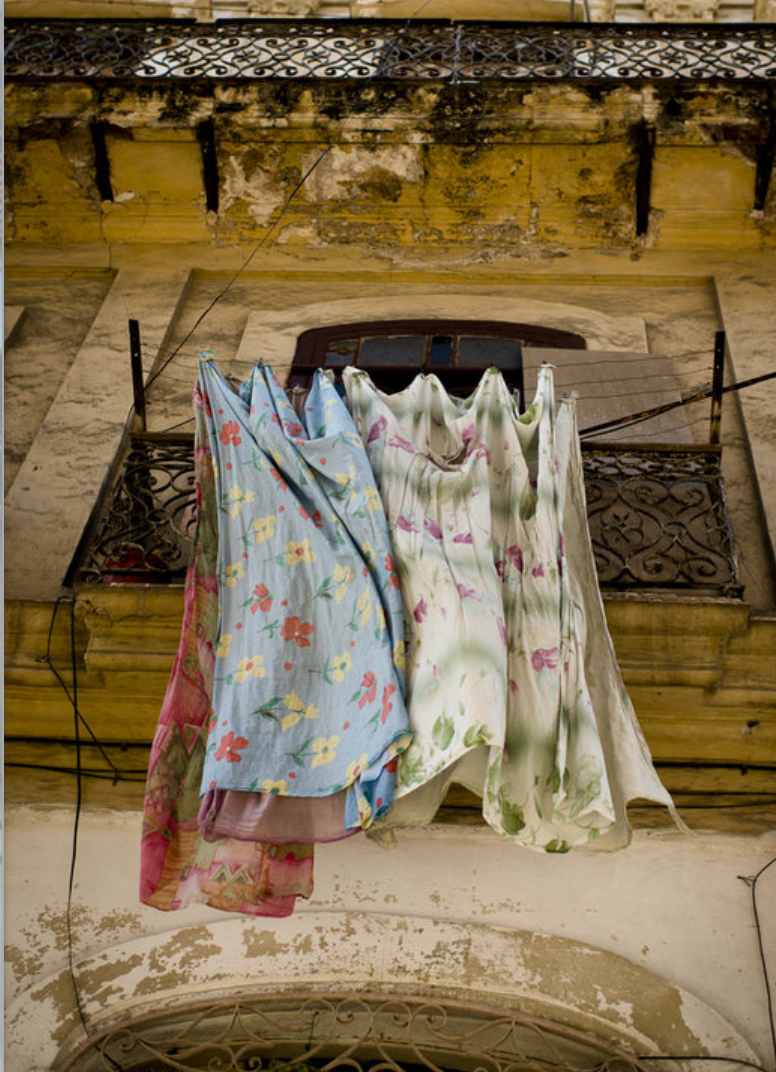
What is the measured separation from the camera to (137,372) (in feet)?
21.2

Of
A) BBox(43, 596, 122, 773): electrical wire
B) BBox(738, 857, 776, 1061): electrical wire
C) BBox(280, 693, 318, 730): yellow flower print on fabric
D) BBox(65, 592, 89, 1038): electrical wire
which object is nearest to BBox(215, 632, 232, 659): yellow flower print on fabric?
BBox(280, 693, 318, 730): yellow flower print on fabric

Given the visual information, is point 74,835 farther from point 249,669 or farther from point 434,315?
point 434,315

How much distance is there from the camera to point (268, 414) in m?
4.83

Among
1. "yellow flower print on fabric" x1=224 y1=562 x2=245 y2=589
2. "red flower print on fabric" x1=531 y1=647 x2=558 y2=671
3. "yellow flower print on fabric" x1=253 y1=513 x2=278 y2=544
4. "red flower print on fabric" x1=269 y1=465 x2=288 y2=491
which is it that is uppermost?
"red flower print on fabric" x1=269 y1=465 x2=288 y2=491

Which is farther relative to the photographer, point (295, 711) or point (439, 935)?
point (439, 935)

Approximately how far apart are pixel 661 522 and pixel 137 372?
267 centimetres

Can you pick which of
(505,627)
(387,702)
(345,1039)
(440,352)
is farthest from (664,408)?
(345,1039)

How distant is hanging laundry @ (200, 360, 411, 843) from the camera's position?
396 centimetres

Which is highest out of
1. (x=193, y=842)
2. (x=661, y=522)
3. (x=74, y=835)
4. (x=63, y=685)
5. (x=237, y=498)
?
(x=237, y=498)

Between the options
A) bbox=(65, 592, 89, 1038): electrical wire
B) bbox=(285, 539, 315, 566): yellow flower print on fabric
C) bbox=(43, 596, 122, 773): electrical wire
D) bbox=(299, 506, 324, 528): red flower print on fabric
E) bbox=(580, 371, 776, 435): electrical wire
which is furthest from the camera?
bbox=(580, 371, 776, 435): electrical wire

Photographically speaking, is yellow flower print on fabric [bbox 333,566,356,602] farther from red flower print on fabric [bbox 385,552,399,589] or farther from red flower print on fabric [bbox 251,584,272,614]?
red flower print on fabric [bbox 251,584,272,614]

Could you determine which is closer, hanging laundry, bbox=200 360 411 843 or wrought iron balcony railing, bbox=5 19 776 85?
hanging laundry, bbox=200 360 411 843

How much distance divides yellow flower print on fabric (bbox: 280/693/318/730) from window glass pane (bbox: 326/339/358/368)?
12.8 ft

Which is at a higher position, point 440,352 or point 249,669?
point 249,669
